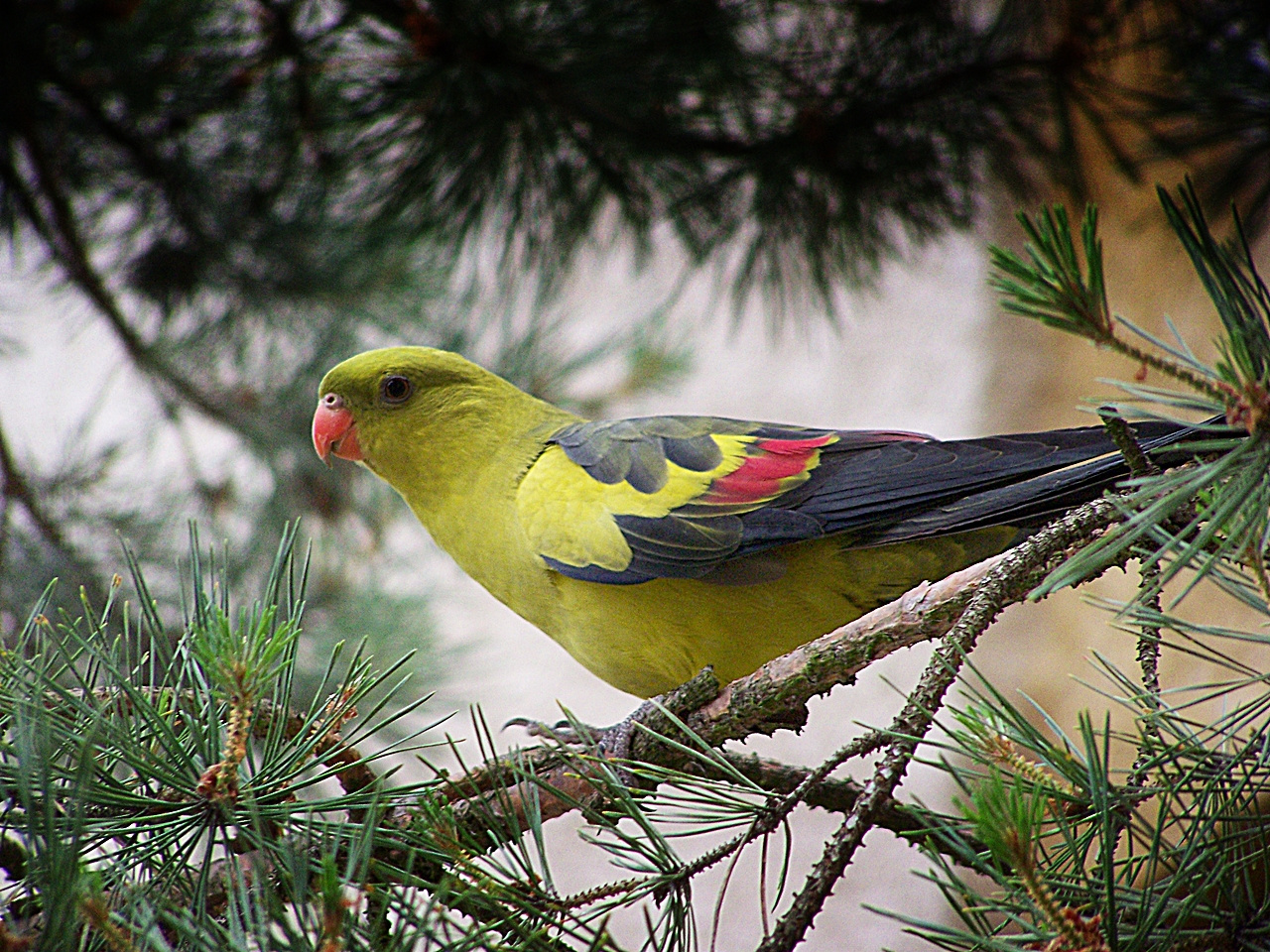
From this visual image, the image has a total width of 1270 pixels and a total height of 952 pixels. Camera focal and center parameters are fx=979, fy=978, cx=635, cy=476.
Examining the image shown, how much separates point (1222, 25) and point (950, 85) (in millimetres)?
412

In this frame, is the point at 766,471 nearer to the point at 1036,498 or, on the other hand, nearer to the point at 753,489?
the point at 753,489

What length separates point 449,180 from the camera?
1.63 meters

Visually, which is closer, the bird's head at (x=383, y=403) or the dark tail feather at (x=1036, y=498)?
the dark tail feather at (x=1036, y=498)

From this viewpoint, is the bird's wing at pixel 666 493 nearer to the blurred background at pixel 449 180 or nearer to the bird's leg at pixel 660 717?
the bird's leg at pixel 660 717

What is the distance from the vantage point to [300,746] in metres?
0.61

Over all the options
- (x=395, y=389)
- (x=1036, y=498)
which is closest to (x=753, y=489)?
(x=1036, y=498)

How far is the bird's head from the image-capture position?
3.85 ft

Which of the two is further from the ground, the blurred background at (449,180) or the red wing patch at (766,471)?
the blurred background at (449,180)

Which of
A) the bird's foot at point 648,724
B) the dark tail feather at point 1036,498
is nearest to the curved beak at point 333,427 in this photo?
the bird's foot at point 648,724

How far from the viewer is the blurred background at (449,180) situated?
1529 mm

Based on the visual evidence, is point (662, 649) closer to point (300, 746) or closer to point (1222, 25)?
point (300, 746)

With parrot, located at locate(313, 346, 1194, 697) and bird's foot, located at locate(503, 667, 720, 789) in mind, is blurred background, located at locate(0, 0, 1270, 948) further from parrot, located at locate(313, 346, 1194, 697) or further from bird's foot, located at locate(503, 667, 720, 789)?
bird's foot, located at locate(503, 667, 720, 789)

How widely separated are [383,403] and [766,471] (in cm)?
48

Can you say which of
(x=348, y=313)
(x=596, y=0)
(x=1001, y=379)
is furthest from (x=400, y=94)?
(x=1001, y=379)
